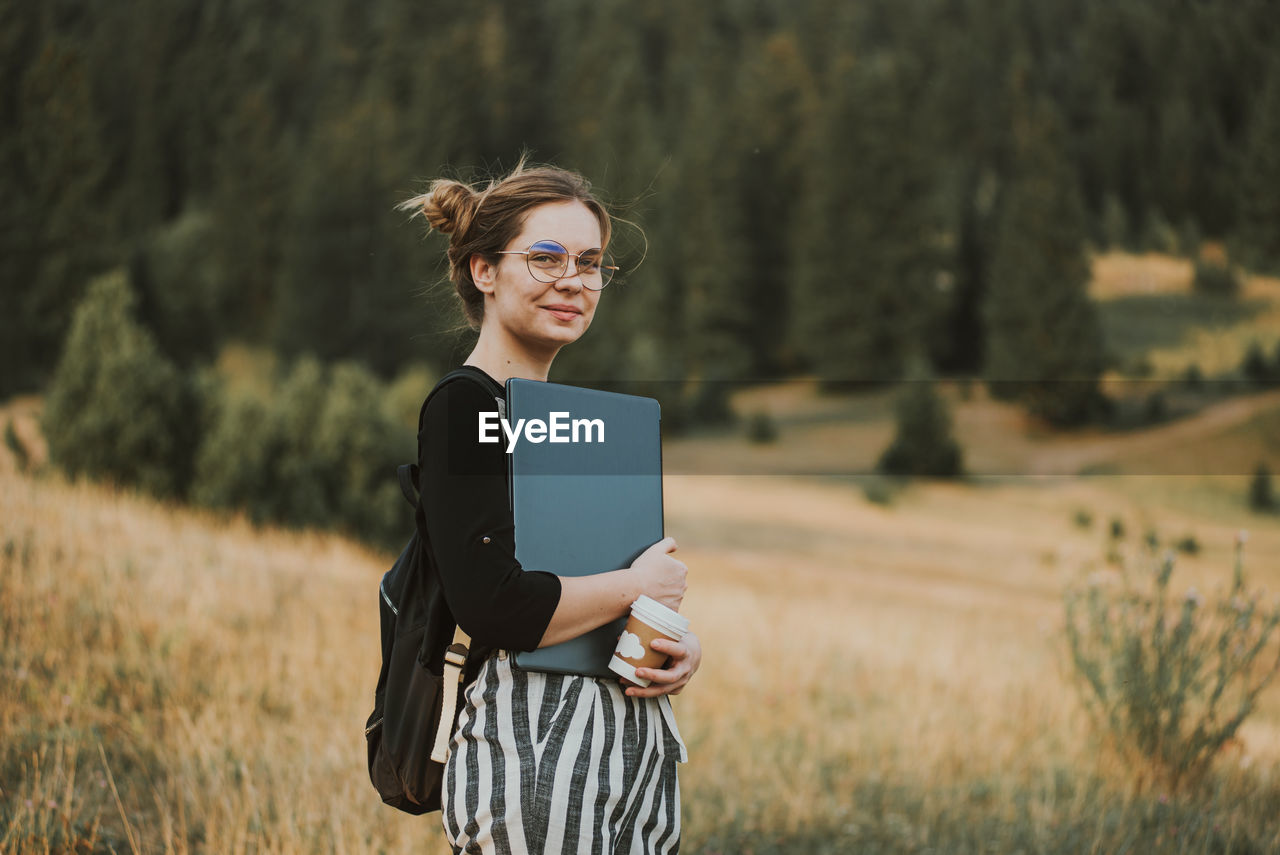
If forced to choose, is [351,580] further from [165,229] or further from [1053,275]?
[1053,275]

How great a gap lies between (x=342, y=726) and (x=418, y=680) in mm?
2787

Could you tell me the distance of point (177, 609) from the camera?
510cm

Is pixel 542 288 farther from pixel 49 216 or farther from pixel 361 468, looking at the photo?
pixel 49 216

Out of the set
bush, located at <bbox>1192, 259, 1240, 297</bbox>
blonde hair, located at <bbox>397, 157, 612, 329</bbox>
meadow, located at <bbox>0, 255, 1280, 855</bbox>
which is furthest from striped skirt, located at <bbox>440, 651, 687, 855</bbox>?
bush, located at <bbox>1192, 259, 1240, 297</bbox>

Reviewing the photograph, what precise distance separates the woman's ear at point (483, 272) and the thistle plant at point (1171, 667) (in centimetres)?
317

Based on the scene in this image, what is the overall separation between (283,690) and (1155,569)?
3.65 m

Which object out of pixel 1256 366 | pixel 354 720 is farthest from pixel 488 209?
pixel 1256 366

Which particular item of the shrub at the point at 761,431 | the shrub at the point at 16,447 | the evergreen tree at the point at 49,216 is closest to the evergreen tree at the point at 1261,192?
the shrub at the point at 761,431

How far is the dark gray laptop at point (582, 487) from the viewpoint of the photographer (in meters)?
1.53

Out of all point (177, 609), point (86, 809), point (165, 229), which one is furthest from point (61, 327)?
point (86, 809)

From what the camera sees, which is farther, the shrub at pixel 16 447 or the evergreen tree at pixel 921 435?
the evergreen tree at pixel 921 435

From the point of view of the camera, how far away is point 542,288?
1.64 metres

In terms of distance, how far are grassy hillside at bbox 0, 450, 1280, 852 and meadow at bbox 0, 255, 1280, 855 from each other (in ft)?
0.05

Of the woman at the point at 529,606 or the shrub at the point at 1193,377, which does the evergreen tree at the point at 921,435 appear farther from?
the woman at the point at 529,606
